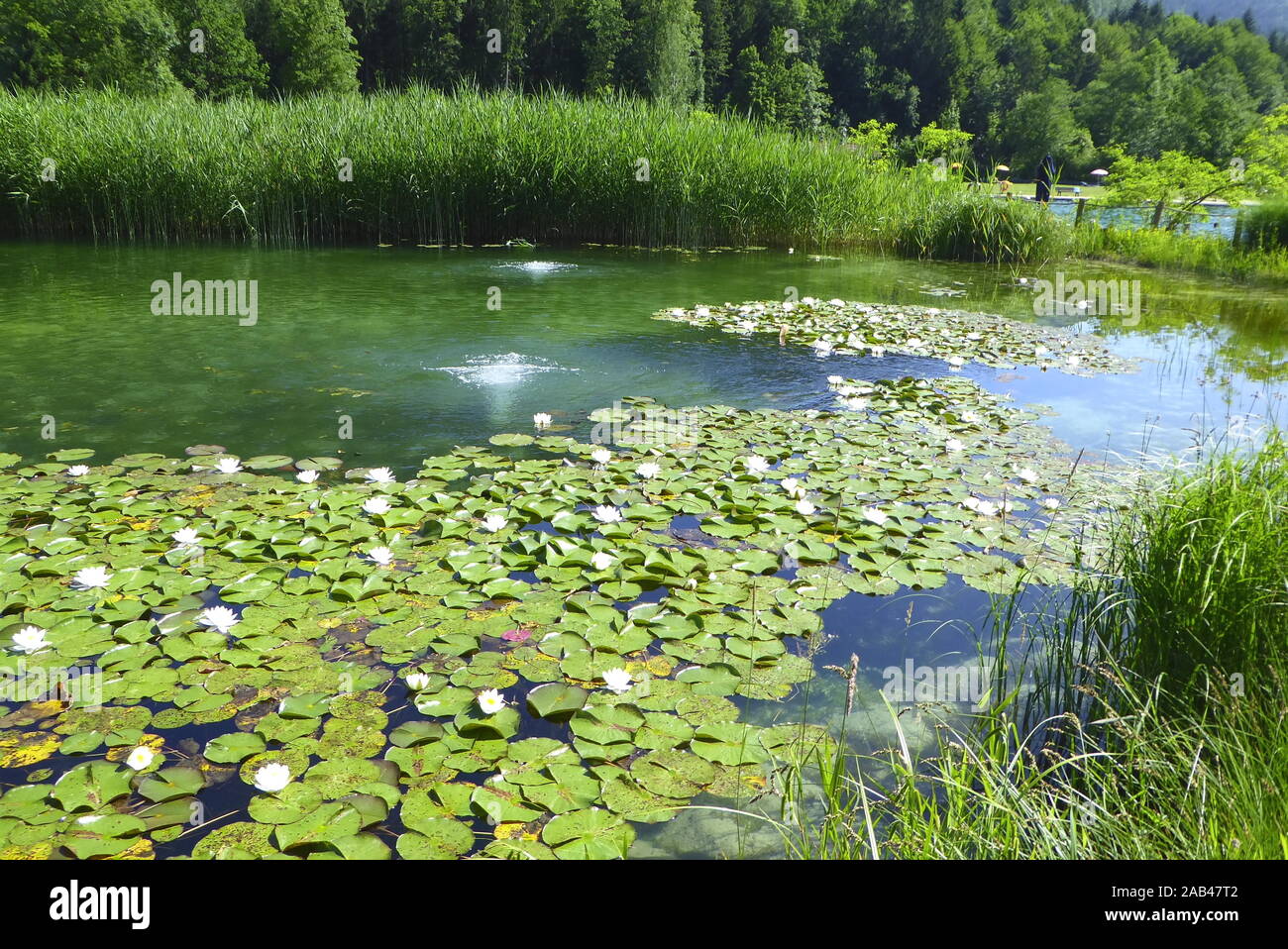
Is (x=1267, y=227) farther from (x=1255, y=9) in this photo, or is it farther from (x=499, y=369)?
(x=1255, y=9)

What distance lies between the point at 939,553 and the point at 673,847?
173 centimetres

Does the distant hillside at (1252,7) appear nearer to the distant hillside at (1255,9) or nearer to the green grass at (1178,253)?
the distant hillside at (1255,9)

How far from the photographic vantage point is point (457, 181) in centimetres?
1134

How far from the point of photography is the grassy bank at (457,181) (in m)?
11.0

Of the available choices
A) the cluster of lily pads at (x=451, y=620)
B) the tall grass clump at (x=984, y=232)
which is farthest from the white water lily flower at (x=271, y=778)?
the tall grass clump at (x=984, y=232)

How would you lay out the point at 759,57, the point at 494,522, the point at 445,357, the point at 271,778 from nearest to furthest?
the point at 271,778 → the point at 494,522 → the point at 445,357 → the point at 759,57

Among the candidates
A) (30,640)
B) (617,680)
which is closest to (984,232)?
(617,680)

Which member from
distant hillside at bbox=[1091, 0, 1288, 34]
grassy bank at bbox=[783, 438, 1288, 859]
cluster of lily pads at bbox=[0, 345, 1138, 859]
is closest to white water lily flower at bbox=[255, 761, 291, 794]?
cluster of lily pads at bbox=[0, 345, 1138, 859]

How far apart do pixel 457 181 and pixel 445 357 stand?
6.24 meters

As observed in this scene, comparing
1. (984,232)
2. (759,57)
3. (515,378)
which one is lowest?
(515,378)

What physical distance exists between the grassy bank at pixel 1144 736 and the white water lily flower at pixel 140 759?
1467 millimetres

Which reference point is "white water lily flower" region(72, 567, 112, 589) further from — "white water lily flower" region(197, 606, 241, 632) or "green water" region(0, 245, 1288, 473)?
"green water" region(0, 245, 1288, 473)

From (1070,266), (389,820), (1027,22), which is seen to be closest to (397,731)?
(389,820)

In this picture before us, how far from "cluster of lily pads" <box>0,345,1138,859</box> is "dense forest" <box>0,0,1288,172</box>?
36.6 ft
